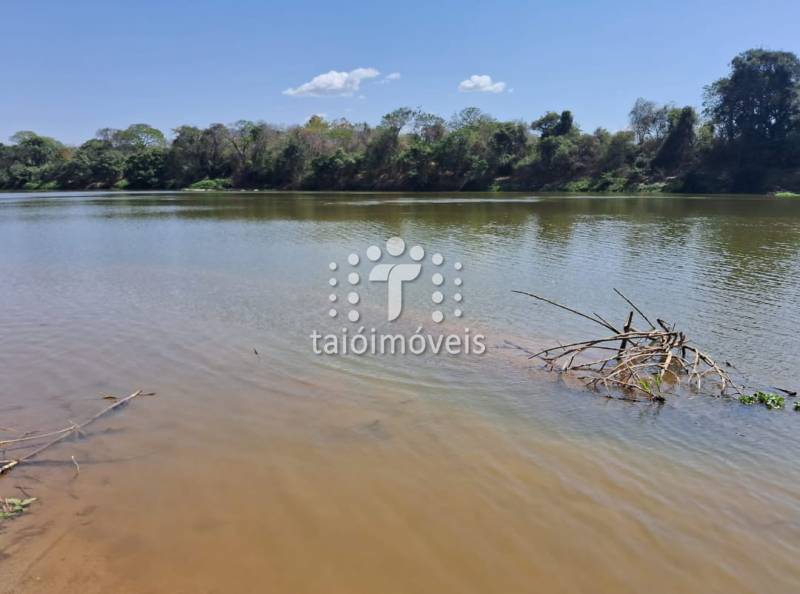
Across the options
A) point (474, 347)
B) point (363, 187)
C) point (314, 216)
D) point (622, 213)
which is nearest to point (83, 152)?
point (363, 187)

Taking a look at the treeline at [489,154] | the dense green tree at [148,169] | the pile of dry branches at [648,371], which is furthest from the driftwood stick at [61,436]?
the dense green tree at [148,169]

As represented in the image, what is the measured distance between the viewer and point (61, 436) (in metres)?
5.91

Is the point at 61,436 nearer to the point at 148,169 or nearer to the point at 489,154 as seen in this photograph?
the point at 489,154

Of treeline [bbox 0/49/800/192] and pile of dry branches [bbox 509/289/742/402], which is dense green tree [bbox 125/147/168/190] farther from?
pile of dry branches [bbox 509/289/742/402]

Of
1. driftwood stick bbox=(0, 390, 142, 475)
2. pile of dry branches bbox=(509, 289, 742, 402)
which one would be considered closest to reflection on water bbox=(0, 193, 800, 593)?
driftwood stick bbox=(0, 390, 142, 475)

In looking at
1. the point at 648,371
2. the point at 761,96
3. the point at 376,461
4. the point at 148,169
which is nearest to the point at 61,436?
the point at 376,461

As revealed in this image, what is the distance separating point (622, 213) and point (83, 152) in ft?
313

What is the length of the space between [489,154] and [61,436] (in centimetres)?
7284

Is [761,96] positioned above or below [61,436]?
above

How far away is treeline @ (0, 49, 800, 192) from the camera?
5816 centimetres

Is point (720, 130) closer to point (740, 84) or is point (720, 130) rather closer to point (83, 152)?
point (740, 84)

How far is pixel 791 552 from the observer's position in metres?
4.42

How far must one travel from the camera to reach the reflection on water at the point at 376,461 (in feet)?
13.8

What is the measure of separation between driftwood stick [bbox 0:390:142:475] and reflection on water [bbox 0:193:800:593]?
0.53ft
